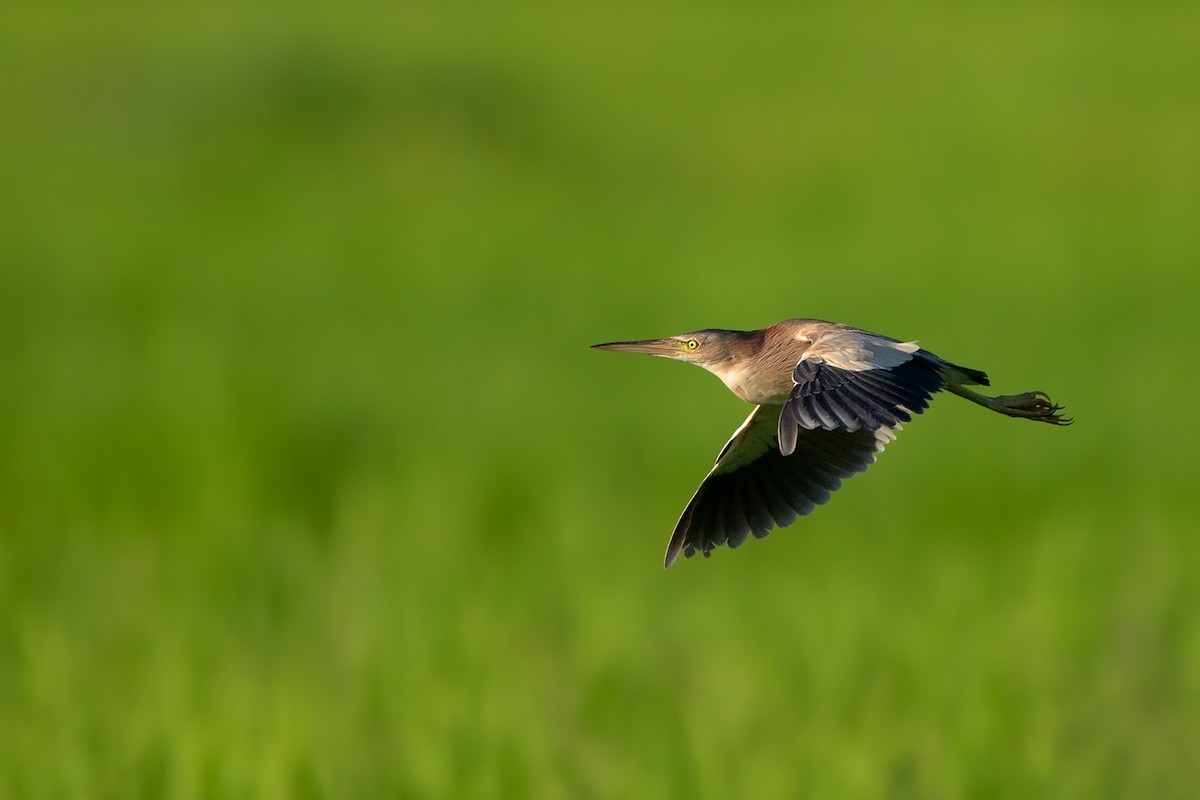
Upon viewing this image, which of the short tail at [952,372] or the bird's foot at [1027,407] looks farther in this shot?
the bird's foot at [1027,407]

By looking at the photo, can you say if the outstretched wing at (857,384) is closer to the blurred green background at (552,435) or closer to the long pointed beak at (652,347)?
the long pointed beak at (652,347)

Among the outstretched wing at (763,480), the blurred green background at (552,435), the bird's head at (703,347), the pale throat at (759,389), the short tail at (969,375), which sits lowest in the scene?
the blurred green background at (552,435)

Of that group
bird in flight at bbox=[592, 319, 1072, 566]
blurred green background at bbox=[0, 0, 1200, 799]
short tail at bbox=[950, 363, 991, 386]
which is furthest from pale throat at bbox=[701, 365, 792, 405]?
blurred green background at bbox=[0, 0, 1200, 799]

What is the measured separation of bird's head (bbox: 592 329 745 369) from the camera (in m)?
2.30

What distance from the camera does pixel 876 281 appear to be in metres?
10.6

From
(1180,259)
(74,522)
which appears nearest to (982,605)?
(74,522)

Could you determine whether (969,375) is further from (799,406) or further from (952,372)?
(799,406)

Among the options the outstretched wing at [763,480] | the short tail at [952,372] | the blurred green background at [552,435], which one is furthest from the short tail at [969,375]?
the blurred green background at [552,435]

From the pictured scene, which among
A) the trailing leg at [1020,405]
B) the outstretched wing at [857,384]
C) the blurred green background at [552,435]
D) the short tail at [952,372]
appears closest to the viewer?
the outstretched wing at [857,384]

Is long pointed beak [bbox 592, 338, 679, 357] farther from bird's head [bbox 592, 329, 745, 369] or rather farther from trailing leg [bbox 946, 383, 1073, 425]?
trailing leg [bbox 946, 383, 1073, 425]

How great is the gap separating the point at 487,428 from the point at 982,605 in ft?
10.3

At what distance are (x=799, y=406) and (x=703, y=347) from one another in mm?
443

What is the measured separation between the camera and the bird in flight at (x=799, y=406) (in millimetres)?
1922

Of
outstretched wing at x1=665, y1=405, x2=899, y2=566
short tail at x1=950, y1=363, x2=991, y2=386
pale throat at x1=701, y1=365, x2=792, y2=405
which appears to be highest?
short tail at x1=950, y1=363, x2=991, y2=386
